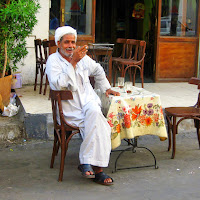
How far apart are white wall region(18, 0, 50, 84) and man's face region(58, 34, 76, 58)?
337cm

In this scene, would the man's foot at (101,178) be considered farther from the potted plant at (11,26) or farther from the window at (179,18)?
the window at (179,18)

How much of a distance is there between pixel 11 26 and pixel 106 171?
9.14ft

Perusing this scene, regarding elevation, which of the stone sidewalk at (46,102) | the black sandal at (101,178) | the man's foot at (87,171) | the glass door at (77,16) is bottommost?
the black sandal at (101,178)

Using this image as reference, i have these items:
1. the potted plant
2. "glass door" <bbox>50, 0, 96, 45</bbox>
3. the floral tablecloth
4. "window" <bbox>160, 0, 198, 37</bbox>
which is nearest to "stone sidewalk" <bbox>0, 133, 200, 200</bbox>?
the floral tablecloth

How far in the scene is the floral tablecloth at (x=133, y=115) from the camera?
14.2 ft

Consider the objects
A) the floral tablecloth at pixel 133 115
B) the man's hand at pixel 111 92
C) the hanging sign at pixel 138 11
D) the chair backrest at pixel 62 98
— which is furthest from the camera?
the hanging sign at pixel 138 11

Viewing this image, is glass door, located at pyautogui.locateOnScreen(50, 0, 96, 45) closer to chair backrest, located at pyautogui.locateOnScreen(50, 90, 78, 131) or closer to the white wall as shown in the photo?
the white wall

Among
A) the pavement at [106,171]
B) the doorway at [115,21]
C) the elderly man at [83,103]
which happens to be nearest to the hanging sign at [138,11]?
the doorway at [115,21]

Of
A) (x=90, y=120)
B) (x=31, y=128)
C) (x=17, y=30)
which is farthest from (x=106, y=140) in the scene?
(x=17, y=30)

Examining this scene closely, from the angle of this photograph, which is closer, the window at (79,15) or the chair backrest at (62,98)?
the chair backrest at (62,98)

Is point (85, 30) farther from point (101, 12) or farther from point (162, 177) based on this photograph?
point (101, 12)

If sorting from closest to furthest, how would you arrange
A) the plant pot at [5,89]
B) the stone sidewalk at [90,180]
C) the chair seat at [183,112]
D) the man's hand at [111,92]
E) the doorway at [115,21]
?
the stone sidewalk at [90,180]
the man's hand at [111,92]
the chair seat at [183,112]
the plant pot at [5,89]
the doorway at [115,21]

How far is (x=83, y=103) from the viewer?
439cm

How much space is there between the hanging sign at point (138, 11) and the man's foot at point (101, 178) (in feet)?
30.3
